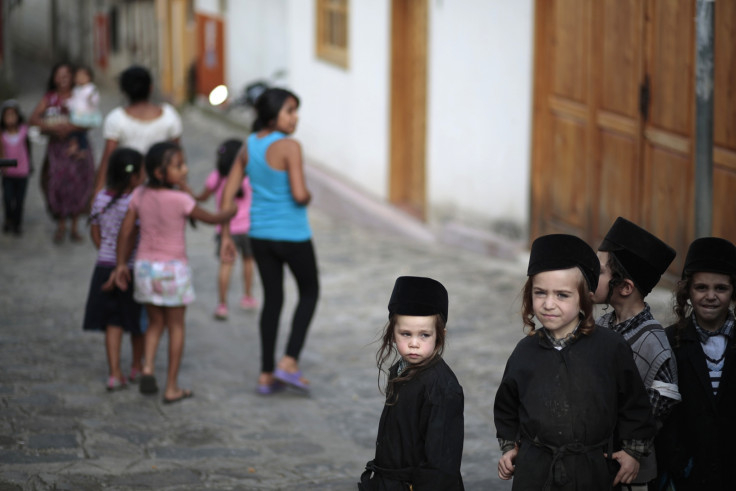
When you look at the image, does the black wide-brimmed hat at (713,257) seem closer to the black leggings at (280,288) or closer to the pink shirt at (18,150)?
the black leggings at (280,288)

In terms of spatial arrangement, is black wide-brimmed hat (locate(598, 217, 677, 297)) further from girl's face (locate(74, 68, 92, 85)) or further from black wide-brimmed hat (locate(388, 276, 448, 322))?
girl's face (locate(74, 68, 92, 85))

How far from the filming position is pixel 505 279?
10.3 metres

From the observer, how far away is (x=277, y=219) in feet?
23.8

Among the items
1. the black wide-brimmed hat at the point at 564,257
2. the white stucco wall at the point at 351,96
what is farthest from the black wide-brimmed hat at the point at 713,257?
the white stucco wall at the point at 351,96

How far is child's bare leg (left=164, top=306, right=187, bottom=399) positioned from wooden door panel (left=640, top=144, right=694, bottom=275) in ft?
12.0

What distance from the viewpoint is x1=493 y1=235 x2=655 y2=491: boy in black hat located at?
13.2ft

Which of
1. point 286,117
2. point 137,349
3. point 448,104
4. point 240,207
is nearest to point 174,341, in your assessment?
point 137,349

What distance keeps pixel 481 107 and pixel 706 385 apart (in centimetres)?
720

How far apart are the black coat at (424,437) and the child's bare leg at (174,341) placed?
308 centimetres

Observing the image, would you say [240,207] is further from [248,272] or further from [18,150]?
[18,150]

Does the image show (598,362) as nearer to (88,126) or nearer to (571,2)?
(571,2)

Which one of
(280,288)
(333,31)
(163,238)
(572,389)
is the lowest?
(280,288)

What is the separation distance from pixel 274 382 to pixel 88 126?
15.7ft

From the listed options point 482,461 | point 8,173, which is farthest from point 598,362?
point 8,173
